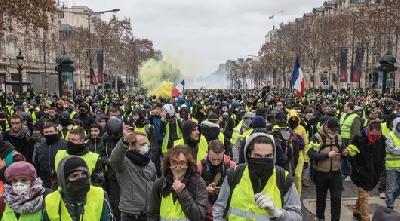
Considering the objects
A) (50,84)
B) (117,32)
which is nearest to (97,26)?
(117,32)

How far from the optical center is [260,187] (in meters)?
3.84

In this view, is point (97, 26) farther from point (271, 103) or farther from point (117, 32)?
point (271, 103)

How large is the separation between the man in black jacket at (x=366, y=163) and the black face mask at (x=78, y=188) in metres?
5.24

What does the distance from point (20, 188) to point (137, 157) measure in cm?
142

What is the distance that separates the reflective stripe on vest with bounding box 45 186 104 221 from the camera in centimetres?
396

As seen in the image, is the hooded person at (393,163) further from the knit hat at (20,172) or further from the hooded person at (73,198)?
the knit hat at (20,172)

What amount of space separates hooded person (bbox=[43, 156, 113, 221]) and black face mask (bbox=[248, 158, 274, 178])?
124 cm

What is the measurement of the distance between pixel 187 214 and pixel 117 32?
61.3m

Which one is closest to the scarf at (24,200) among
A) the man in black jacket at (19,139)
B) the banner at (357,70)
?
the man in black jacket at (19,139)

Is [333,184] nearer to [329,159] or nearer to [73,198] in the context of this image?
[329,159]

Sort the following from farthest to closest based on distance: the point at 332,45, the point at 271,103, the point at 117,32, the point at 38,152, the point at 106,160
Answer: the point at 117,32 → the point at 332,45 → the point at 271,103 → the point at 38,152 → the point at 106,160

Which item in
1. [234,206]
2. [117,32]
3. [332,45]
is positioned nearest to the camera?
[234,206]

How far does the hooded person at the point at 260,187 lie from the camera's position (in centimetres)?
381

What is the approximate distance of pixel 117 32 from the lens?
63719 millimetres
